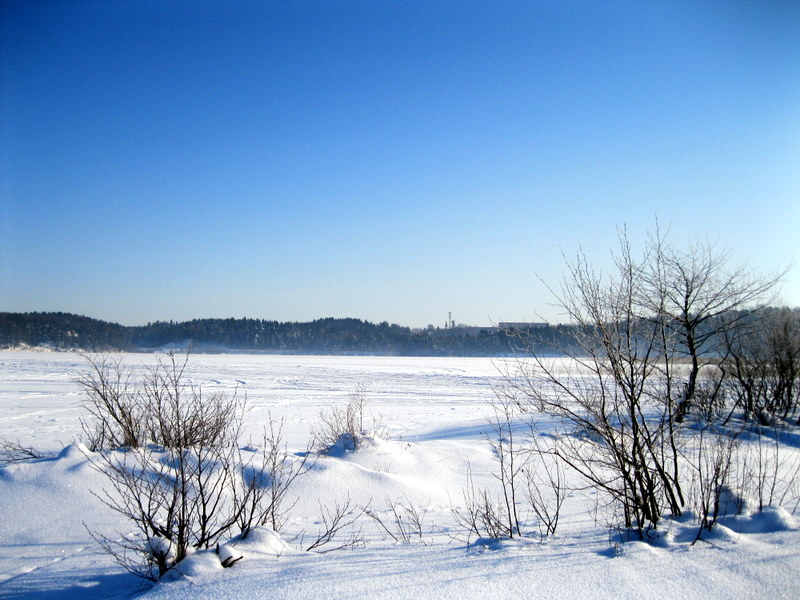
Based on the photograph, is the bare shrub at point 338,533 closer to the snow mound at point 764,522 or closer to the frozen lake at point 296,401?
the frozen lake at point 296,401

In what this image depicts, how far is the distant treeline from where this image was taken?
8981 cm

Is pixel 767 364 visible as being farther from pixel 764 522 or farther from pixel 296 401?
pixel 296 401

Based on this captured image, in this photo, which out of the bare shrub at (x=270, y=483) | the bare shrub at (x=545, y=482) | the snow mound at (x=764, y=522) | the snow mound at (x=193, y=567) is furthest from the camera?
the bare shrub at (x=545, y=482)

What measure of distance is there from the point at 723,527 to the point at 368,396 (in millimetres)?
19335

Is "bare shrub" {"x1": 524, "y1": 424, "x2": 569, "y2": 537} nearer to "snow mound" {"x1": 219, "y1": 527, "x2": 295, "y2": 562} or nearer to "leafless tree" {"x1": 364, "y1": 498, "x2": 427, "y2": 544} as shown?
"leafless tree" {"x1": 364, "y1": 498, "x2": 427, "y2": 544}

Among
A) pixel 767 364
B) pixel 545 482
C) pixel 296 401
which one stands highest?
pixel 767 364

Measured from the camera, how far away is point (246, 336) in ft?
335

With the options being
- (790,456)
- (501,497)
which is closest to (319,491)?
(501,497)

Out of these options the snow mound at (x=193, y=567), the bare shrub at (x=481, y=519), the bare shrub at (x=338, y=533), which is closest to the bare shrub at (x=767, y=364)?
the bare shrub at (x=481, y=519)

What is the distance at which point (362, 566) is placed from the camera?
3.91 m

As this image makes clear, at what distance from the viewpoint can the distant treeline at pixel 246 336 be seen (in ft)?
295

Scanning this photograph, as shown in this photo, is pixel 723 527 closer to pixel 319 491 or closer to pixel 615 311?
pixel 615 311

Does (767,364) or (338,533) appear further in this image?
(767,364)

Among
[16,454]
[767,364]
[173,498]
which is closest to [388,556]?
[173,498]
